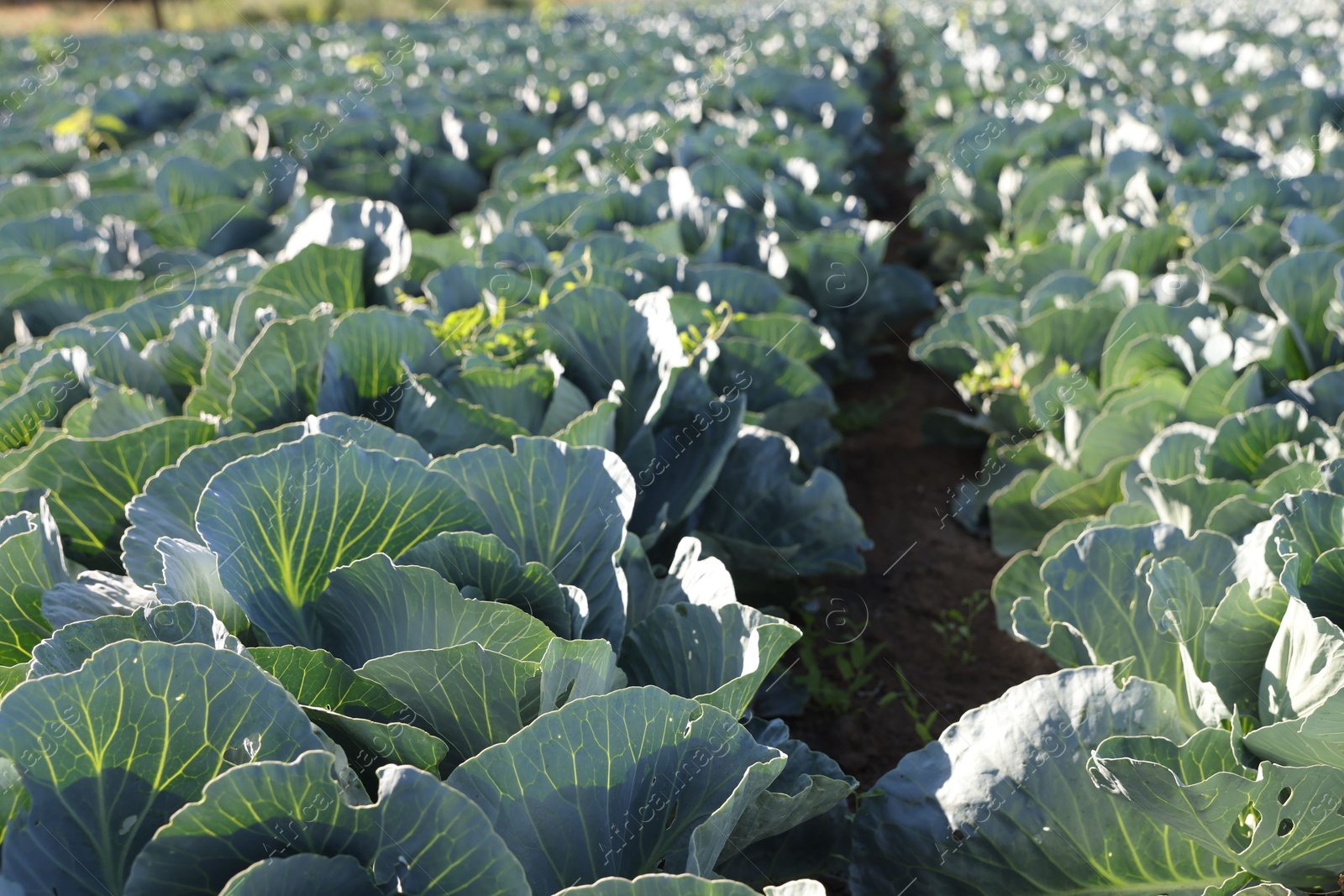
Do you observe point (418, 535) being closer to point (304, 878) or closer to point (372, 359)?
point (304, 878)

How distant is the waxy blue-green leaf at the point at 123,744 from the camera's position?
124 centimetres

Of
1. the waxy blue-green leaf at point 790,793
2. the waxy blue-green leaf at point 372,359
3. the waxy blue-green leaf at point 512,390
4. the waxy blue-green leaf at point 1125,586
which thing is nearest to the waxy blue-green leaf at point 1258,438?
the waxy blue-green leaf at point 1125,586

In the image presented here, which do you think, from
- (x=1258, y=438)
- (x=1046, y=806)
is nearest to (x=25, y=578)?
(x=1046, y=806)

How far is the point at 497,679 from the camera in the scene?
4.99 ft

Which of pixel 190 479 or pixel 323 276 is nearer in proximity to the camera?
pixel 190 479

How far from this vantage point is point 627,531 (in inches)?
85.6

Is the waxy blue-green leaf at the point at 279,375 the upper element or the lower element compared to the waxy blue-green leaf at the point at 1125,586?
upper

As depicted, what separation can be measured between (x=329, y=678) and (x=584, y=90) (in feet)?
29.5

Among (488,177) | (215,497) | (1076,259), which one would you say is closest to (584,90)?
(488,177)

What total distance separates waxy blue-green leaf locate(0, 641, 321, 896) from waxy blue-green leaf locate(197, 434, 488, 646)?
0.34 meters

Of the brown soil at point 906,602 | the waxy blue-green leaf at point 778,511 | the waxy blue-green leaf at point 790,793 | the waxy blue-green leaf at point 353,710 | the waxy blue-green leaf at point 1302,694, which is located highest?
the waxy blue-green leaf at point 353,710

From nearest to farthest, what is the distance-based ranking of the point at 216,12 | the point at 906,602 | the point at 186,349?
the point at 186,349 → the point at 906,602 → the point at 216,12

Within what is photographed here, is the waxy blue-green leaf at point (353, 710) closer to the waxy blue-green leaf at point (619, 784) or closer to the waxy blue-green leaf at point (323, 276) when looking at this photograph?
the waxy blue-green leaf at point (619, 784)

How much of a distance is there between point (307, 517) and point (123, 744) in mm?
517
